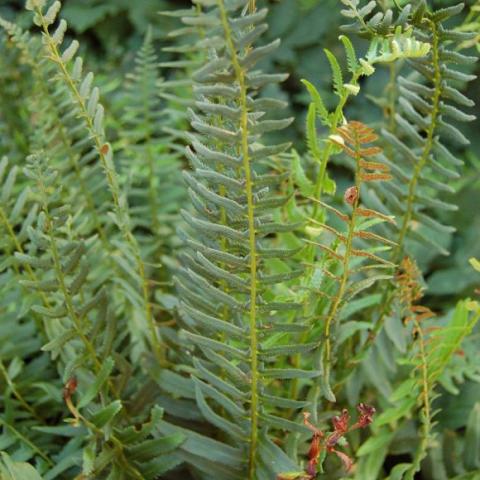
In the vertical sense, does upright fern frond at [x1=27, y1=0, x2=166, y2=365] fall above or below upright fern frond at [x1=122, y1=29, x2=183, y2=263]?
above

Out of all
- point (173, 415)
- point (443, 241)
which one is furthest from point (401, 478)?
point (443, 241)

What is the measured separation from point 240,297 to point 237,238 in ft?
0.58

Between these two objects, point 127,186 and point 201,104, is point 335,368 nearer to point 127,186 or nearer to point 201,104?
point 127,186

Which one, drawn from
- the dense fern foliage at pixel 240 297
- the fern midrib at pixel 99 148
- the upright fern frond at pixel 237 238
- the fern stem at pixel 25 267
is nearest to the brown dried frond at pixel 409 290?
the dense fern foliage at pixel 240 297

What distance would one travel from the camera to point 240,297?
0.77 meters

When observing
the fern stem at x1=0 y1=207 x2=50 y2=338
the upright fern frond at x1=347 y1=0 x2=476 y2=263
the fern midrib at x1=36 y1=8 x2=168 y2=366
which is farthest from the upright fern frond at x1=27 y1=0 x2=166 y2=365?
the upright fern frond at x1=347 y1=0 x2=476 y2=263

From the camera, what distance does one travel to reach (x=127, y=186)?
0.87 meters

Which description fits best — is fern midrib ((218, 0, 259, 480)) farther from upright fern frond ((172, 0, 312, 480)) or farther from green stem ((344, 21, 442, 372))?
green stem ((344, 21, 442, 372))

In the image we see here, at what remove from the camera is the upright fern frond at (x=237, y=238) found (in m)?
0.50

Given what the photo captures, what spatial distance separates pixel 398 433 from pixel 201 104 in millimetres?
524

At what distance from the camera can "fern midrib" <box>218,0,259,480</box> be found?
49cm

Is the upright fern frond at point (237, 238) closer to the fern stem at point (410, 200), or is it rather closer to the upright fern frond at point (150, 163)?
the fern stem at point (410, 200)

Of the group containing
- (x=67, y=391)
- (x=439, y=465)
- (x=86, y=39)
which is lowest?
(x=439, y=465)

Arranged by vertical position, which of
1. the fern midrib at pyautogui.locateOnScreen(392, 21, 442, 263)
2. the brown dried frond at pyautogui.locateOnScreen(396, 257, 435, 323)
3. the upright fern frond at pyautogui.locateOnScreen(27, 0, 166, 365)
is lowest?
the brown dried frond at pyautogui.locateOnScreen(396, 257, 435, 323)
